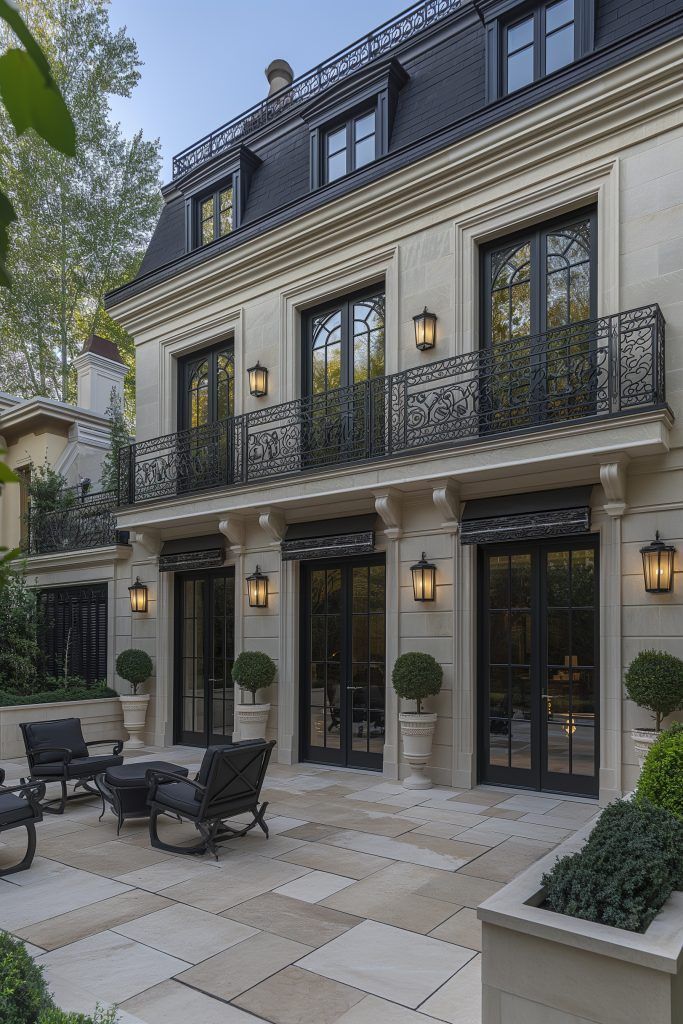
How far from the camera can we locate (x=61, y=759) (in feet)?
27.8

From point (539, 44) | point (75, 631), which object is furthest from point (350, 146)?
point (75, 631)

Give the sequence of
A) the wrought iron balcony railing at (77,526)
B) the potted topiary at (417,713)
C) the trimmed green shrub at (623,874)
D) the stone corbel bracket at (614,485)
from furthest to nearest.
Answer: the wrought iron balcony railing at (77,526)
the potted topiary at (417,713)
the stone corbel bracket at (614,485)
the trimmed green shrub at (623,874)

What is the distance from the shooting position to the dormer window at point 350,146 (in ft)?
34.8

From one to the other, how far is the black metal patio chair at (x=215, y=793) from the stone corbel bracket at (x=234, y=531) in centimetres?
455

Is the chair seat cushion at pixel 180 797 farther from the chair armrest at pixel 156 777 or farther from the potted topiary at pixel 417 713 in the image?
the potted topiary at pixel 417 713

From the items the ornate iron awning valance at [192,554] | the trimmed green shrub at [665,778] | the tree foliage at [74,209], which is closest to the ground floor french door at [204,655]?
the ornate iron awning valance at [192,554]

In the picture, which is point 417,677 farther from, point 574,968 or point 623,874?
point 574,968

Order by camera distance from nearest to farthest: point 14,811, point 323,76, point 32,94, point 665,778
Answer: point 32,94, point 665,778, point 14,811, point 323,76

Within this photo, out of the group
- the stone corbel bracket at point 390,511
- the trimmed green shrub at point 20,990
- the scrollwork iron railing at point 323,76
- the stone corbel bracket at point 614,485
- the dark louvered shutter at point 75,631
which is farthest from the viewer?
the dark louvered shutter at point 75,631

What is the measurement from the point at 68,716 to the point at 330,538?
16.8ft

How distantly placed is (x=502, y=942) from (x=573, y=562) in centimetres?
576

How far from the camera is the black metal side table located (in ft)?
23.8

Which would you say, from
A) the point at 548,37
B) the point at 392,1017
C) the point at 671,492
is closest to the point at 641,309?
the point at 671,492

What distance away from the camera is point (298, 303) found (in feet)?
36.5
